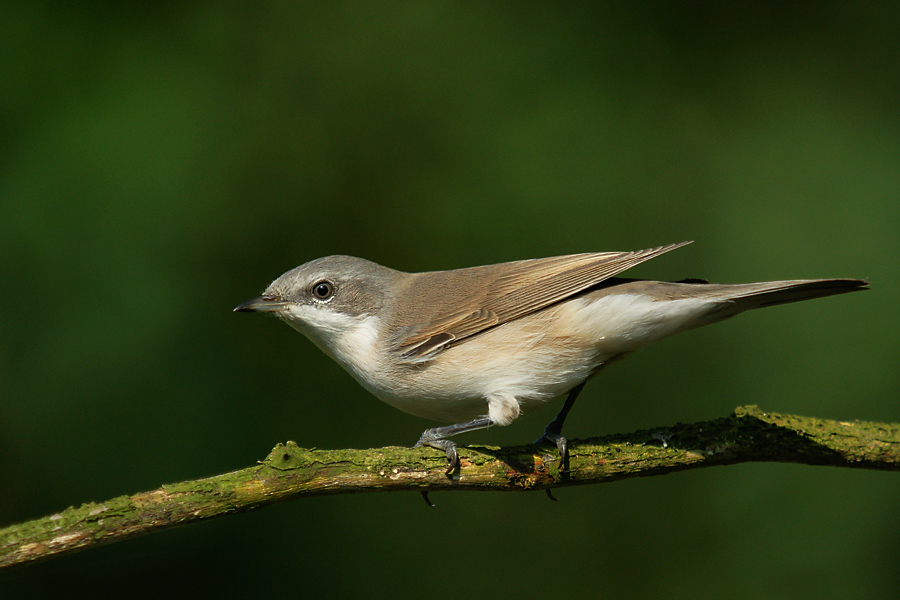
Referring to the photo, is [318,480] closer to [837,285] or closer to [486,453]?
[486,453]

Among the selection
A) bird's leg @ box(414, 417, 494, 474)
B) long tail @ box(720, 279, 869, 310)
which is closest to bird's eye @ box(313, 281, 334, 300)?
bird's leg @ box(414, 417, 494, 474)

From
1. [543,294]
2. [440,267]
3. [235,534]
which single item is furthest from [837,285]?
[235,534]

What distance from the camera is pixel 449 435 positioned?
2.91 metres

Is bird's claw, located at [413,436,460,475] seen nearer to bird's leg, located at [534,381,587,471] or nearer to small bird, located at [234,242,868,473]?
small bird, located at [234,242,868,473]

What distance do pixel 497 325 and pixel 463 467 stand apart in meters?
0.83

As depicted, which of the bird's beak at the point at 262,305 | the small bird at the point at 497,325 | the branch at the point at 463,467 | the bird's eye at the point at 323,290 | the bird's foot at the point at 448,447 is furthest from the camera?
the bird's eye at the point at 323,290

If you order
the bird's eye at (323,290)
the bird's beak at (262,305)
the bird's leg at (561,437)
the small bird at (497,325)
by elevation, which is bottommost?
the bird's leg at (561,437)

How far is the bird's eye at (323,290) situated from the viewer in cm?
336

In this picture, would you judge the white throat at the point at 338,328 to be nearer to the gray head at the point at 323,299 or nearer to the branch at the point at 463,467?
the gray head at the point at 323,299

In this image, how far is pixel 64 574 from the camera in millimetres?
3764

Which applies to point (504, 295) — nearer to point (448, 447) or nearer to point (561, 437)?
point (561, 437)

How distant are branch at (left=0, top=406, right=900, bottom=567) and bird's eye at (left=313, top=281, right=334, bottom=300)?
44.5 inches

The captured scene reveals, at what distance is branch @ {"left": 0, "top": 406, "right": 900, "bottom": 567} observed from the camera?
2.00 meters

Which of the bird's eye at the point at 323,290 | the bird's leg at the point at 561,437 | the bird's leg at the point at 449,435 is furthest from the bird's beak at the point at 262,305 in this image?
the bird's leg at the point at 561,437
